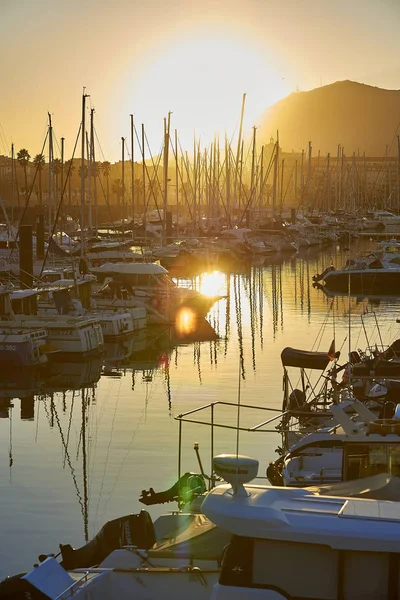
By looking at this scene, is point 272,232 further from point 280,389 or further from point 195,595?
point 195,595

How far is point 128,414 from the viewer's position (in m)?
32.8

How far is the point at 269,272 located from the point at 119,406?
5761 cm

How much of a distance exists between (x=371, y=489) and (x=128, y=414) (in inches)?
749

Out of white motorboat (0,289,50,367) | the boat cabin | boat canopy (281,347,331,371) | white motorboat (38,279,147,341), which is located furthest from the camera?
the boat cabin

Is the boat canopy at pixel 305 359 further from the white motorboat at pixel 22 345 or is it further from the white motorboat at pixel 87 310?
the white motorboat at pixel 87 310

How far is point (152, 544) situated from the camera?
15.8 m

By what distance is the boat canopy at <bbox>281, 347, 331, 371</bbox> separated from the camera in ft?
90.4

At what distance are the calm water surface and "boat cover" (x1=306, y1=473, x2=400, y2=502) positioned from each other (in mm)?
6974

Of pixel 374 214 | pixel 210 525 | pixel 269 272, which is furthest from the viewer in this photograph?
pixel 374 214

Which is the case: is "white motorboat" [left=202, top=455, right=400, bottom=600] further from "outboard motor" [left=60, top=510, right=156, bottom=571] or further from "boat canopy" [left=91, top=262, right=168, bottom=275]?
"boat canopy" [left=91, top=262, right=168, bottom=275]

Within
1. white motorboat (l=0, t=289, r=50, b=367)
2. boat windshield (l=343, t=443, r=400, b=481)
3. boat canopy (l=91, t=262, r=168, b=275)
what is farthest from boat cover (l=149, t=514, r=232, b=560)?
boat canopy (l=91, t=262, r=168, b=275)

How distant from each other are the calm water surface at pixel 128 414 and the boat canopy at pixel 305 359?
197cm

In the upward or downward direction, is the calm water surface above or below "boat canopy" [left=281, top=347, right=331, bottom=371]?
below

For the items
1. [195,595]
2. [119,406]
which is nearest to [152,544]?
[195,595]
